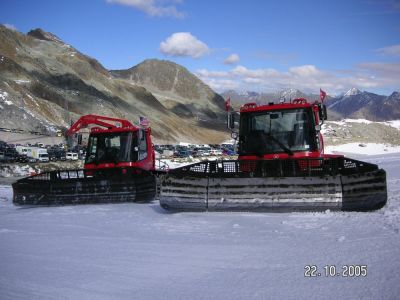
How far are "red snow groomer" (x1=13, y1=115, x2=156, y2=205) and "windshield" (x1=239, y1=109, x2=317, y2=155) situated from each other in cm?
284

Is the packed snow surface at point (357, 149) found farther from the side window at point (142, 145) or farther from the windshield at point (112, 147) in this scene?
the windshield at point (112, 147)

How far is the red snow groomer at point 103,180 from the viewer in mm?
10516

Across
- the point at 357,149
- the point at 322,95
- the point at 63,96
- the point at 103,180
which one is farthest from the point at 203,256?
the point at 63,96

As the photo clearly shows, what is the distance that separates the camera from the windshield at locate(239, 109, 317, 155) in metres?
8.94

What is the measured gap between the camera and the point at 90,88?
106 metres

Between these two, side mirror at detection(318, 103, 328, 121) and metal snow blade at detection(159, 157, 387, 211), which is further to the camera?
side mirror at detection(318, 103, 328, 121)

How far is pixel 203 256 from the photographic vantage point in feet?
16.4

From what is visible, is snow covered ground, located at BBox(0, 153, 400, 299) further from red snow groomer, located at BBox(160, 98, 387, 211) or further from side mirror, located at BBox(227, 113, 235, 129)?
side mirror, located at BBox(227, 113, 235, 129)

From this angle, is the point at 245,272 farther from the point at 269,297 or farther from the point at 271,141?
the point at 271,141

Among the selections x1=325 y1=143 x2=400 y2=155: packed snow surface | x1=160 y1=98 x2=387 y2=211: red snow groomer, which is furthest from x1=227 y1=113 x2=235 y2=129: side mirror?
x1=325 y1=143 x2=400 y2=155: packed snow surface

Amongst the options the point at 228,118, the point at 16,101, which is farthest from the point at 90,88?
the point at 228,118

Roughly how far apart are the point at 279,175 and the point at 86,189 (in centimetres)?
502

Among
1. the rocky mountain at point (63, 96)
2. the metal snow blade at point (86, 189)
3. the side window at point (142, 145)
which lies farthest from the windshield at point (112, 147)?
the rocky mountain at point (63, 96)

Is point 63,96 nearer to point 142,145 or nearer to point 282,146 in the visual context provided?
point 142,145
